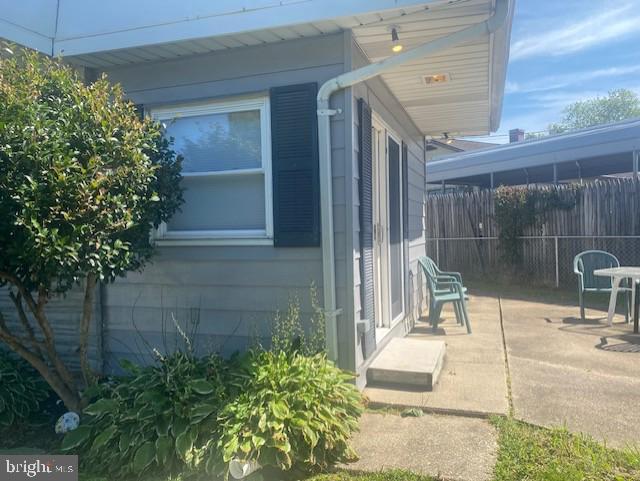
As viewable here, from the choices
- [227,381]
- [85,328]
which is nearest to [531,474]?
[227,381]

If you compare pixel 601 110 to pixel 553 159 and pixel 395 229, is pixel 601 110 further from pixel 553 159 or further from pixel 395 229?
pixel 395 229

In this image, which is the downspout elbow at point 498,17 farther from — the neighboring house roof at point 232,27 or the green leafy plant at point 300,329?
the green leafy plant at point 300,329

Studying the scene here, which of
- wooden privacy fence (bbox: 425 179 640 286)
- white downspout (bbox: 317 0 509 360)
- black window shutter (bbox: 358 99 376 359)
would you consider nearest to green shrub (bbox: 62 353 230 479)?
white downspout (bbox: 317 0 509 360)

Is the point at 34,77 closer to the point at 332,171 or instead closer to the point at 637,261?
the point at 332,171

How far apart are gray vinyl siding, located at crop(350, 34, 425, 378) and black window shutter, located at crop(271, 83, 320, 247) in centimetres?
29

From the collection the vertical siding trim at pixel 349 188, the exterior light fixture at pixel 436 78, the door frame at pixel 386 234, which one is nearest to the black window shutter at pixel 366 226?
the vertical siding trim at pixel 349 188

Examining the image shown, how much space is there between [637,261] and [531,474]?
743cm

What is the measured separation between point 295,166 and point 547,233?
291 inches

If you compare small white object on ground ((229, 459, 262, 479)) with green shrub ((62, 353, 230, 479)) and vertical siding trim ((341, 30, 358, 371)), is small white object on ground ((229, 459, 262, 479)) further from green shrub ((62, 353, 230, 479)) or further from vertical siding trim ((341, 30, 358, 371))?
vertical siding trim ((341, 30, 358, 371))

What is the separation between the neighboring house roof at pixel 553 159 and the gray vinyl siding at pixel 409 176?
596cm

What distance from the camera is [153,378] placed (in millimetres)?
3117

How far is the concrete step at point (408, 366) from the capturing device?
379 cm
